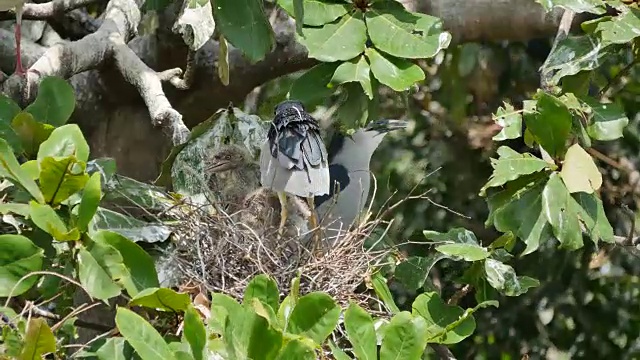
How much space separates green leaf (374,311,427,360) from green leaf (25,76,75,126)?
3.07 ft

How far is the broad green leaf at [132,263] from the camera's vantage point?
1.94 metres

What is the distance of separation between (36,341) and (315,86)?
103cm

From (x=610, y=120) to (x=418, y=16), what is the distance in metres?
0.50

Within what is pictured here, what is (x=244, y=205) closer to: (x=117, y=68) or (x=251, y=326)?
(x=117, y=68)

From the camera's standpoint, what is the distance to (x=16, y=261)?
1.89 m

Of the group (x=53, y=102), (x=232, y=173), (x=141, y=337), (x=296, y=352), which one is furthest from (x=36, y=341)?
(x=232, y=173)

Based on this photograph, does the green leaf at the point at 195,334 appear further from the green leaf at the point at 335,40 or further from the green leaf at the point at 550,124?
the green leaf at the point at 550,124

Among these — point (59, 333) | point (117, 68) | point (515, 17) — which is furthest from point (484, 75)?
point (59, 333)

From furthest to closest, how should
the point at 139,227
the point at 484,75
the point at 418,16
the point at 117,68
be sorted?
the point at 484,75, the point at 117,68, the point at 418,16, the point at 139,227

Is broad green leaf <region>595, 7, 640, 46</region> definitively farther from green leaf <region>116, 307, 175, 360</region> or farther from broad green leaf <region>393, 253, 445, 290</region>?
green leaf <region>116, 307, 175, 360</region>

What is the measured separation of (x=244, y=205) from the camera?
3.00 metres

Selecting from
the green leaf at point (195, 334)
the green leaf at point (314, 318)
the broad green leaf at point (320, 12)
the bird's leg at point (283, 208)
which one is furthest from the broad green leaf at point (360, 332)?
the bird's leg at point (283, 208)

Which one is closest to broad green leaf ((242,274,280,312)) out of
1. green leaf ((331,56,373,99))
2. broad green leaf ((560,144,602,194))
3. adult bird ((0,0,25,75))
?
green leaf ((331,56,373,99))

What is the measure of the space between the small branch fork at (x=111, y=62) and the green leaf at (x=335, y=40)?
651 mm
